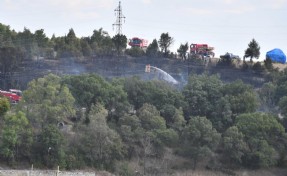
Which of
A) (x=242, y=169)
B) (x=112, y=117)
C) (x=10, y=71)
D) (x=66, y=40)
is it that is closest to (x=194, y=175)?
(x=242, y=169)

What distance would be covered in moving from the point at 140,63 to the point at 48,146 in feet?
66.3

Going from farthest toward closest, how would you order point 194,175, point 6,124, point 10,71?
point 10,71 → point 194,175 → point 6,124

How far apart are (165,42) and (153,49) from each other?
183cm

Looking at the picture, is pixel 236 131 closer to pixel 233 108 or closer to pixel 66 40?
pixel 233 108

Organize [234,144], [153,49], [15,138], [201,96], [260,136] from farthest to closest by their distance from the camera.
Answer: [153,49], [201,96], [260,136], [234,144], [15,138]

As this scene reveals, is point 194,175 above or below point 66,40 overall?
below

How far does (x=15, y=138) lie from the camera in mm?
35312

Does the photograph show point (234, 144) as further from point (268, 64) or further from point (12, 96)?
point (268, 64)

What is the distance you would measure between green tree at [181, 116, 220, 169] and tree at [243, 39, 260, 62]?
18.7m

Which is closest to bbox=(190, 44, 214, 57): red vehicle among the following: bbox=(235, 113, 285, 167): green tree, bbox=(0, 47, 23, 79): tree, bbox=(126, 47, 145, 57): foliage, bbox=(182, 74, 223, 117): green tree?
bbox=(126, 47, 145, 57): foliage

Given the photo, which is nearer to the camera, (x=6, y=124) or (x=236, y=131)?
(x=6, y=124)

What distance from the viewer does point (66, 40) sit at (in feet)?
189

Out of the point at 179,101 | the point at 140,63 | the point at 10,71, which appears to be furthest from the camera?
the point at 140,63

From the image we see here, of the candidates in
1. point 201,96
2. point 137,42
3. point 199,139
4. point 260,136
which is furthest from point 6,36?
point 260,136
